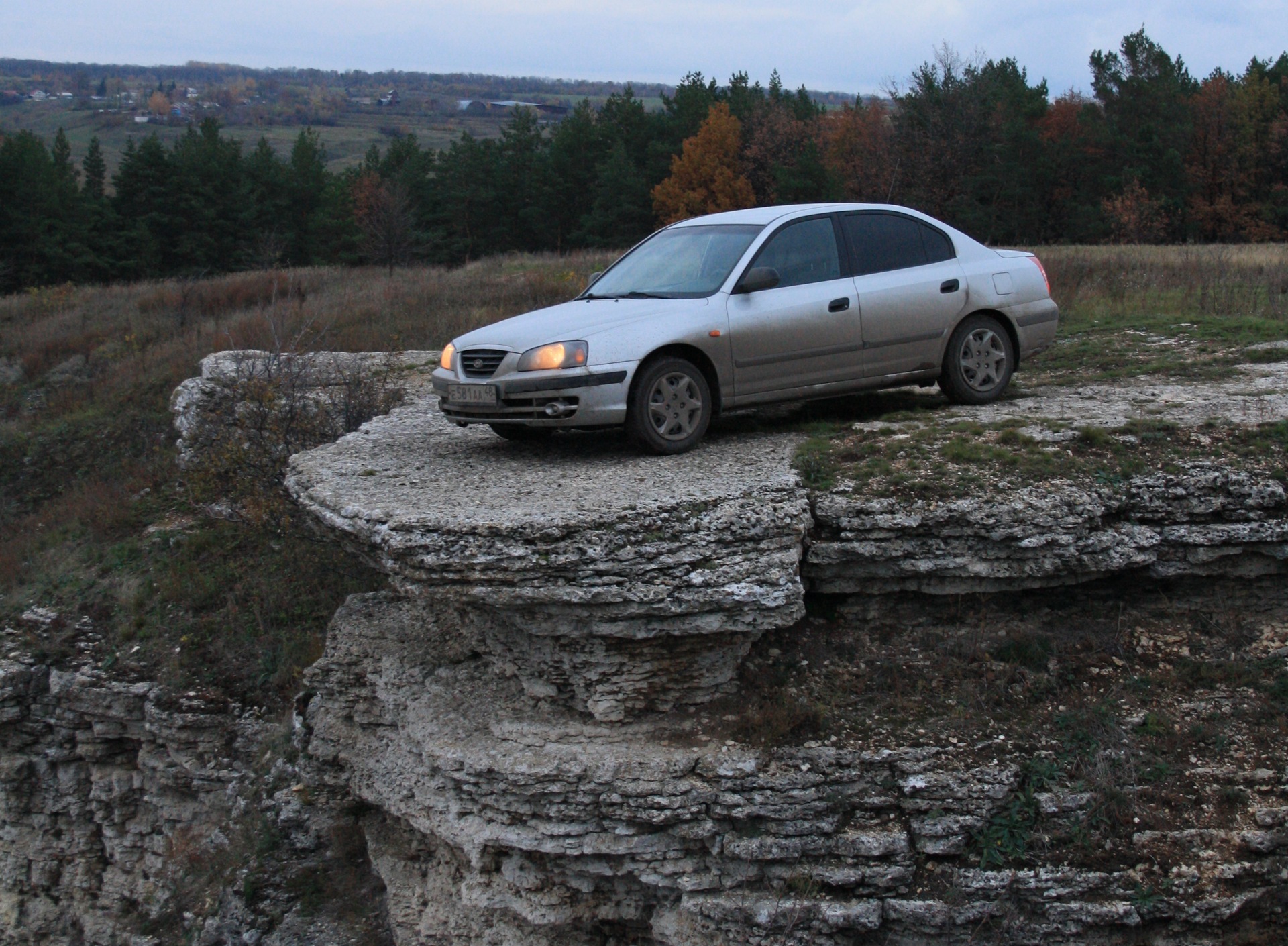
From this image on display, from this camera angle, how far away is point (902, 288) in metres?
8.18

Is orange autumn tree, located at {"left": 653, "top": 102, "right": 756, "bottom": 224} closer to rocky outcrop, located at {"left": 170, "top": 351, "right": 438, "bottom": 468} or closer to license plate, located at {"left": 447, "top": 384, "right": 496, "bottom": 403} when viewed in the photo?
rocky outcrop, located at {"left": 170, "top": 351, "right": 438, "bottom": 468}

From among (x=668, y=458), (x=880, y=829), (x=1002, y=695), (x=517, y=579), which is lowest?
(x=880, y=829)

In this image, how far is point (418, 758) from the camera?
7.10m

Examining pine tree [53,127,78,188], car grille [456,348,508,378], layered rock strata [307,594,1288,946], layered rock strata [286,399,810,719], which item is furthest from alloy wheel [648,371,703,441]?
pine tree [53,127,78,188]

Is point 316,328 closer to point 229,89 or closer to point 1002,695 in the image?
point 1002,695

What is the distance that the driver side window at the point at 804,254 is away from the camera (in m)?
7.89

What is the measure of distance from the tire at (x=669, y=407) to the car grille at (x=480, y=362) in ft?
3.23

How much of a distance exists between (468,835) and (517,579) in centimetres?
170

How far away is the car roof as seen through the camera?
26.6 feet

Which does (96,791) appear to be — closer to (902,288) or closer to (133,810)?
(133,810)

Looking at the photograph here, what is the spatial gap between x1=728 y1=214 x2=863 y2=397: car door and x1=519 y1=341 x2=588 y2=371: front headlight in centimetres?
113

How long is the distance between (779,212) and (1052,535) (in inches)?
127

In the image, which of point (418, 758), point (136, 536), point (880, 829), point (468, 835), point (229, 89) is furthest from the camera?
point (229, 89)

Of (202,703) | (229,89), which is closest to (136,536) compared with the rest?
(202,703)
